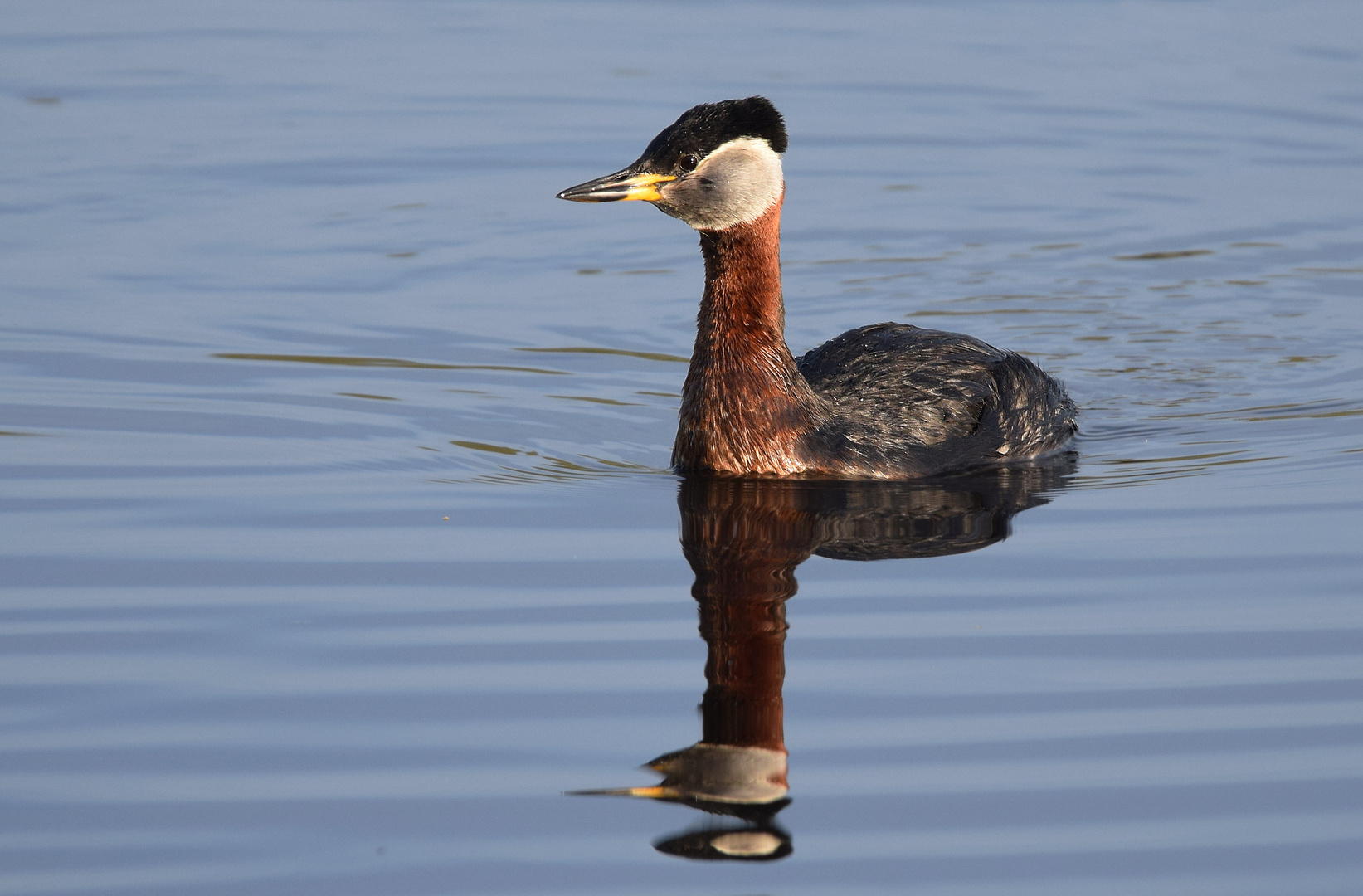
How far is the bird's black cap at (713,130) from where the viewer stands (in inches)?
400

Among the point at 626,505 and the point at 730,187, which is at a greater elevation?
the point at 730,187

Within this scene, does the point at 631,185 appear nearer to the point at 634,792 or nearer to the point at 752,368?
the point at 752,368

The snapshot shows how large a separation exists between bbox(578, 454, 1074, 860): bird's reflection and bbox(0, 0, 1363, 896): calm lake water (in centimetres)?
3

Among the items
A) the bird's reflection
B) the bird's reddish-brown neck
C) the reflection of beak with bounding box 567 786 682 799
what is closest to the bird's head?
the bird's reddish-brown neck

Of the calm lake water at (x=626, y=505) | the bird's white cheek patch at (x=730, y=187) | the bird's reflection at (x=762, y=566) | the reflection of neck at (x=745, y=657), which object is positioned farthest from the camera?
the bird's white cheek patch at (x=730, y=187)

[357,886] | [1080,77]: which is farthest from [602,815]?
[1080,77]

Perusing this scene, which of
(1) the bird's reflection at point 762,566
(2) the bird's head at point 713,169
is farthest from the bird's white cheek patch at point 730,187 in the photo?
(1) the bird's reflection at point 762,566

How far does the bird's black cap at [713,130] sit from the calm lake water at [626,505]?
1761mm

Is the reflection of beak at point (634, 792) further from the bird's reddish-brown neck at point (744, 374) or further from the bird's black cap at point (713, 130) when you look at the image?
the bird's black cap at point (713, 130)

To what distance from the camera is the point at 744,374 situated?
10391 mm

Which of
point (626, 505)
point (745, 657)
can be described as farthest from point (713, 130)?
point (745, 657)

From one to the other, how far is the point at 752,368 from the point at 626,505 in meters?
1.10

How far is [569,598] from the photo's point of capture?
27.3 ft

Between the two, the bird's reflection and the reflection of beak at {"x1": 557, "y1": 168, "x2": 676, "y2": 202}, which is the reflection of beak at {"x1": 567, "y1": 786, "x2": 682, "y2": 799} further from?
the reflection of beak at {"x1": 557, "y1": 168, "x2": 676, "y2": 202}
